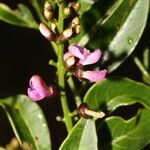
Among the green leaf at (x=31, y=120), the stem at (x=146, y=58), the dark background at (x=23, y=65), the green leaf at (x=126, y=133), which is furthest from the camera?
the dark background at (x=23, y=65)

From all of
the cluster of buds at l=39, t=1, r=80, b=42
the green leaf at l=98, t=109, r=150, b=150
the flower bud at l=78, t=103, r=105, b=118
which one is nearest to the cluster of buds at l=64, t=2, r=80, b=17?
the cluster of buds at l=39, t=1, r=80, b=42

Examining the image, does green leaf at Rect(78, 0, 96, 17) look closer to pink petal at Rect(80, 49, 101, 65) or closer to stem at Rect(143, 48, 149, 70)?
pink petal at Rect(80, 49, 101, 65)

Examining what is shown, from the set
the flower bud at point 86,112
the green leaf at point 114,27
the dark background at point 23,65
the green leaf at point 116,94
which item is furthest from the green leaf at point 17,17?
the dark background at point 23,65

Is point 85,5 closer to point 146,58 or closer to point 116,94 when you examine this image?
point 116,94

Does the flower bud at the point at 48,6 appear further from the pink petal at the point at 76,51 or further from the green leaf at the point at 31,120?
the green leaf at the point at 31,120

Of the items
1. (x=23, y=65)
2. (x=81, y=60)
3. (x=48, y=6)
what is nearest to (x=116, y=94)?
(x=81, y=60)
